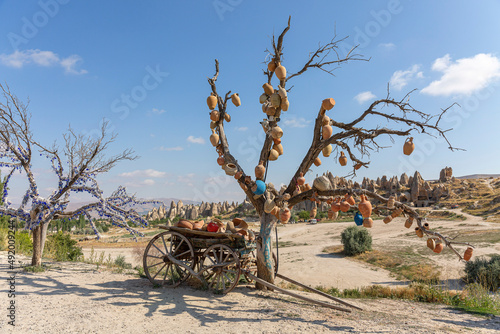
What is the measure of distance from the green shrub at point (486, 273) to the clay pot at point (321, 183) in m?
8.13

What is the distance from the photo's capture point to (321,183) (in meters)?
6.28

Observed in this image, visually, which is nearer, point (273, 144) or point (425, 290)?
point (273, 144)

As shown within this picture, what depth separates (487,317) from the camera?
641cm

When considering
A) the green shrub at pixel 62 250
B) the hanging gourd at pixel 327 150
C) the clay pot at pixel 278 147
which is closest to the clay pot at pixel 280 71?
the clay pot at pixel 278 147

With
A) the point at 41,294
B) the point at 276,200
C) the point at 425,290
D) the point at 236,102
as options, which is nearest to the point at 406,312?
the point at 425,290

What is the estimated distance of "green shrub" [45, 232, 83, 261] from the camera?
11703 mm

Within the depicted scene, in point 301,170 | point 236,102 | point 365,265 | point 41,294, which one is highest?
point 236,102

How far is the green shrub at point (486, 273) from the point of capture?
10523 mm

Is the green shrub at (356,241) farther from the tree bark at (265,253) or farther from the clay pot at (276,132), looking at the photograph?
the clay pot at (276,132)

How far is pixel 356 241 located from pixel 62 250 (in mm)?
15910

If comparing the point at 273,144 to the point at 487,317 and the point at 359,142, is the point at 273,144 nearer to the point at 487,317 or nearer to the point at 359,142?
the point at 359,142

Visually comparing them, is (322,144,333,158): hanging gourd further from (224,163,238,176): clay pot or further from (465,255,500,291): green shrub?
(465,255,500,291): green shrub

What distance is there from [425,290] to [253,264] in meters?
5.21

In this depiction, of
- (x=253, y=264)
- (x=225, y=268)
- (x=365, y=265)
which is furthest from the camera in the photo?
(x=365, y=265)
